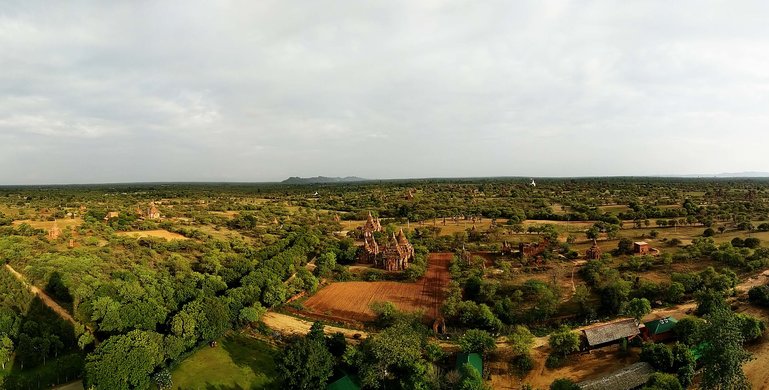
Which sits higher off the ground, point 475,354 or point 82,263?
point 82,263

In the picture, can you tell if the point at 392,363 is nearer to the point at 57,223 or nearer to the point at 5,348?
the point at 5,348

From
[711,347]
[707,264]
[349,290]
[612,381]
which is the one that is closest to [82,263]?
[349,290]

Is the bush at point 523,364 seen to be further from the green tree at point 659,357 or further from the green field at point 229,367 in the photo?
the green field at point 229,367

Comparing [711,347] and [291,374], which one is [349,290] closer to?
[291,374]

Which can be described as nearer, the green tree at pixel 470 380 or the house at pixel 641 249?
the green tree at pixel 470 380

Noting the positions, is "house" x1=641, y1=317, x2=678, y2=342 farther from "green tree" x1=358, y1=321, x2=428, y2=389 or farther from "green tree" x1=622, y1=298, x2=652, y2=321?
"green tree" x1=358, y1=321, x2=428, y2=389

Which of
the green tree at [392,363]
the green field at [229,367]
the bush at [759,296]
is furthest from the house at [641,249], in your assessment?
the green field at [229,367]
